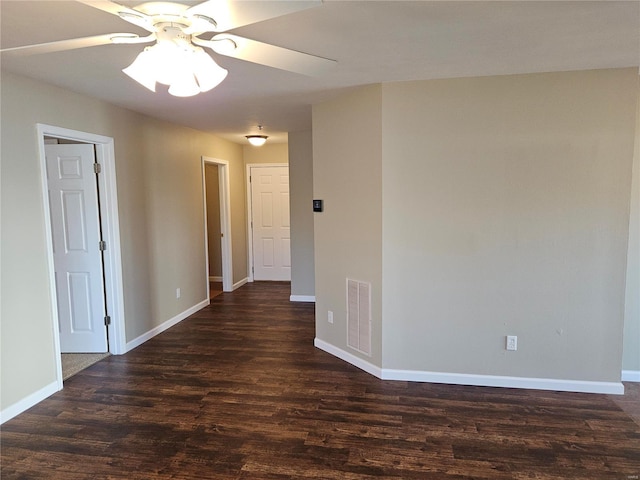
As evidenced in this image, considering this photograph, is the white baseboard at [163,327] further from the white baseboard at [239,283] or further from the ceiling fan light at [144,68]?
the ceiling fan light at [144,68]

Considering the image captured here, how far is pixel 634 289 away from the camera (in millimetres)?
3369

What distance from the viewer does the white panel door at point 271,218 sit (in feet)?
23.4

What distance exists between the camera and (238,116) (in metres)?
4.42

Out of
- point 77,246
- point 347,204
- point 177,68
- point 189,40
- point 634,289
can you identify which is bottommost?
point 634,289

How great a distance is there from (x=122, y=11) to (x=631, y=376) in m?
4.25

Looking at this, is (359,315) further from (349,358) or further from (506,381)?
(506,381)

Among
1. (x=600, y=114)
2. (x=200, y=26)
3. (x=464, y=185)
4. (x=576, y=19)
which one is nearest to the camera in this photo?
(x=200, y=26)

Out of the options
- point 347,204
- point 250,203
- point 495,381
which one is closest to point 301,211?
point 250,203

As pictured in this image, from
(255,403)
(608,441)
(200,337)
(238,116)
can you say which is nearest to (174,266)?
(200,337)

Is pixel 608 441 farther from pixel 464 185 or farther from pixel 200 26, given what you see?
pixel 200 26

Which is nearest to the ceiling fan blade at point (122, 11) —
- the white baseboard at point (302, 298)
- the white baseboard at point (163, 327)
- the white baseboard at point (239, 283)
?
the white baseboard at point (163, 327)

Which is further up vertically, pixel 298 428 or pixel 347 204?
pixel 347 204

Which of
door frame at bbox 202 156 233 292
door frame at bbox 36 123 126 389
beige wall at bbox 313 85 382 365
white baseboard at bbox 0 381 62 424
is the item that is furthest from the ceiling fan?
door frame at bbox 202 156 233 292

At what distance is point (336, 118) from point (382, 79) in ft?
2.20
